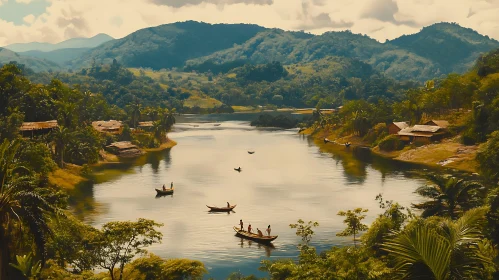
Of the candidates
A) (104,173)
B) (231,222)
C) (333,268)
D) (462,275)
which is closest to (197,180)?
(104,173)

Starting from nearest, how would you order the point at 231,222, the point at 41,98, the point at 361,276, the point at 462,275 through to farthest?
the point at 462,275 < the point at 361,276 < the point at 231,222 < the point at 41,98

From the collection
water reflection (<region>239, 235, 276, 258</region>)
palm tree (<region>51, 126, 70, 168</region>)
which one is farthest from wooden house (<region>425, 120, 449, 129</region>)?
water reflection (<region>239, 235, 276, 258</region>)

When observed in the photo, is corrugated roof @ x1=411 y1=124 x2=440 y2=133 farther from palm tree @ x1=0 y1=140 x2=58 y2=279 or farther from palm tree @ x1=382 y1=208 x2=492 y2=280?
palm tree @ x1=382 y1=208 x2=492 y2=280

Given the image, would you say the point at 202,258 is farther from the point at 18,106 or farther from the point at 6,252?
the point at 18,106

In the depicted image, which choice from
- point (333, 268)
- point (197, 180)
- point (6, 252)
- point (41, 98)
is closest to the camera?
point (6, 252)

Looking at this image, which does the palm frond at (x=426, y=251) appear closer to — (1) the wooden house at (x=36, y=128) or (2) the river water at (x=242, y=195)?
(2) the river water at (x=242, y=195)

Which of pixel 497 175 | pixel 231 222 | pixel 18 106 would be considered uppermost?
pixel 18 106

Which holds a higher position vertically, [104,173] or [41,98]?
[41,98]

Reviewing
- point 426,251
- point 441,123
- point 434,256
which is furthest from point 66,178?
point 434,256
